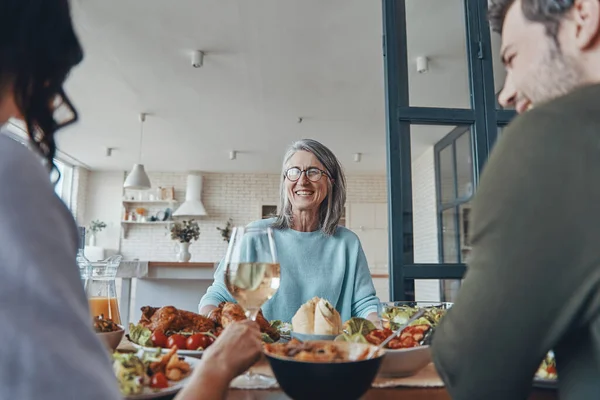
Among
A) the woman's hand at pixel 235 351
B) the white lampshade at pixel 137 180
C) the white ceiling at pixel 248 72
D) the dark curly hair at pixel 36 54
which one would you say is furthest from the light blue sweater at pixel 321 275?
the white lampshade at pixel 137 180

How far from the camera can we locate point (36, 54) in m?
0.39

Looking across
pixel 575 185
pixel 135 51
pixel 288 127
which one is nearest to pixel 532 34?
pixel 575 185

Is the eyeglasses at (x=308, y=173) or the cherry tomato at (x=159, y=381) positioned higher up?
the eyeglasses at (x=308, y=173)

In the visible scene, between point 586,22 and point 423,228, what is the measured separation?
115 cm

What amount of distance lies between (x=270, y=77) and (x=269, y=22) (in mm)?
861

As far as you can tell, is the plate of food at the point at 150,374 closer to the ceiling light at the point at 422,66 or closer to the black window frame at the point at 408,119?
the black window frame at the point at 408,119

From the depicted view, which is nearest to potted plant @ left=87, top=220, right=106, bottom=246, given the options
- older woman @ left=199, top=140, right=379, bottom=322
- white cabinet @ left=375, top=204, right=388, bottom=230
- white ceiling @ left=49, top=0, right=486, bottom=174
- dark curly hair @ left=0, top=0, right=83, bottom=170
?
white ceiling @ left=49, top=0, right=486, bottom=174

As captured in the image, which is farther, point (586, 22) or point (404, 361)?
point (404, 361)

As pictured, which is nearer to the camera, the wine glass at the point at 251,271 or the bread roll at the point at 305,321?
the wine glass at the point at 251,271

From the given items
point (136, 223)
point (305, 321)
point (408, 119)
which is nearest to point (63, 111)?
point (305, 321)

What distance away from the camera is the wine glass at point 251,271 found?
2.22 feet

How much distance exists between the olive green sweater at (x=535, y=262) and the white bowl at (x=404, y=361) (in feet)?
0.62

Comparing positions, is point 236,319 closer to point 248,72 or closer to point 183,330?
point 183,330

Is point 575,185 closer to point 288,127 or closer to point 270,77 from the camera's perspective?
point 270,77
